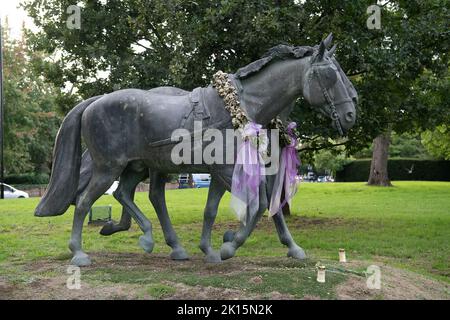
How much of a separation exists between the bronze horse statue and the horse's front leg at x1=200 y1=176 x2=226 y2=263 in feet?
0.04

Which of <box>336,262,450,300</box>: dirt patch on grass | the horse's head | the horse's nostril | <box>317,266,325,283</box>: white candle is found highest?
the horse's head

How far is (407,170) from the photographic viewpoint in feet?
128

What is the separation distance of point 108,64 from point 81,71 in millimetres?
1456

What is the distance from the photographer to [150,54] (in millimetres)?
11023

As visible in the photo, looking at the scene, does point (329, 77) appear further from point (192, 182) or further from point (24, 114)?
point (192, 182)

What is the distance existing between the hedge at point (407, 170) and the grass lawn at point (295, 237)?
68.5 feet

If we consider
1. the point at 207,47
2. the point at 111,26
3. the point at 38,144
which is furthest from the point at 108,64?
the point at 38,144

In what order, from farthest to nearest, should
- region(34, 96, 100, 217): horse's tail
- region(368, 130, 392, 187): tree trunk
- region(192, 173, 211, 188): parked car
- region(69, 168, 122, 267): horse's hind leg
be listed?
region(192, 173, 211, 188): parked car, region(368, 130, 392, 187): tree trunk, region(34, 96, 100, 217): horse's tail, region(69, 168, 122, 267): horse's hind leg

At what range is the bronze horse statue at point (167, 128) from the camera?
550 cm

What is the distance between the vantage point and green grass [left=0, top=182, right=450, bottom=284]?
29.6 feet

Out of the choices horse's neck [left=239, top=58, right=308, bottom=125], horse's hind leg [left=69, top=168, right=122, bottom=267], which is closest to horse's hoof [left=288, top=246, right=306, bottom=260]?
horse's neck [left=239, top=58, right=308, bottom=125]

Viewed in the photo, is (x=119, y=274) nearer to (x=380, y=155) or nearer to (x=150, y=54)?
(x=150, y=54)

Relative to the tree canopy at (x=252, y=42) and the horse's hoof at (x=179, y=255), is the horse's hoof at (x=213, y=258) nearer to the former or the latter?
the horse's hoof at (x=179, y=255)

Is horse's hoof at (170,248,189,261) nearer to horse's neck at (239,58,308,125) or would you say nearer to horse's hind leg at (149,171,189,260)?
horse's hind leg at (149,171,189,260)
